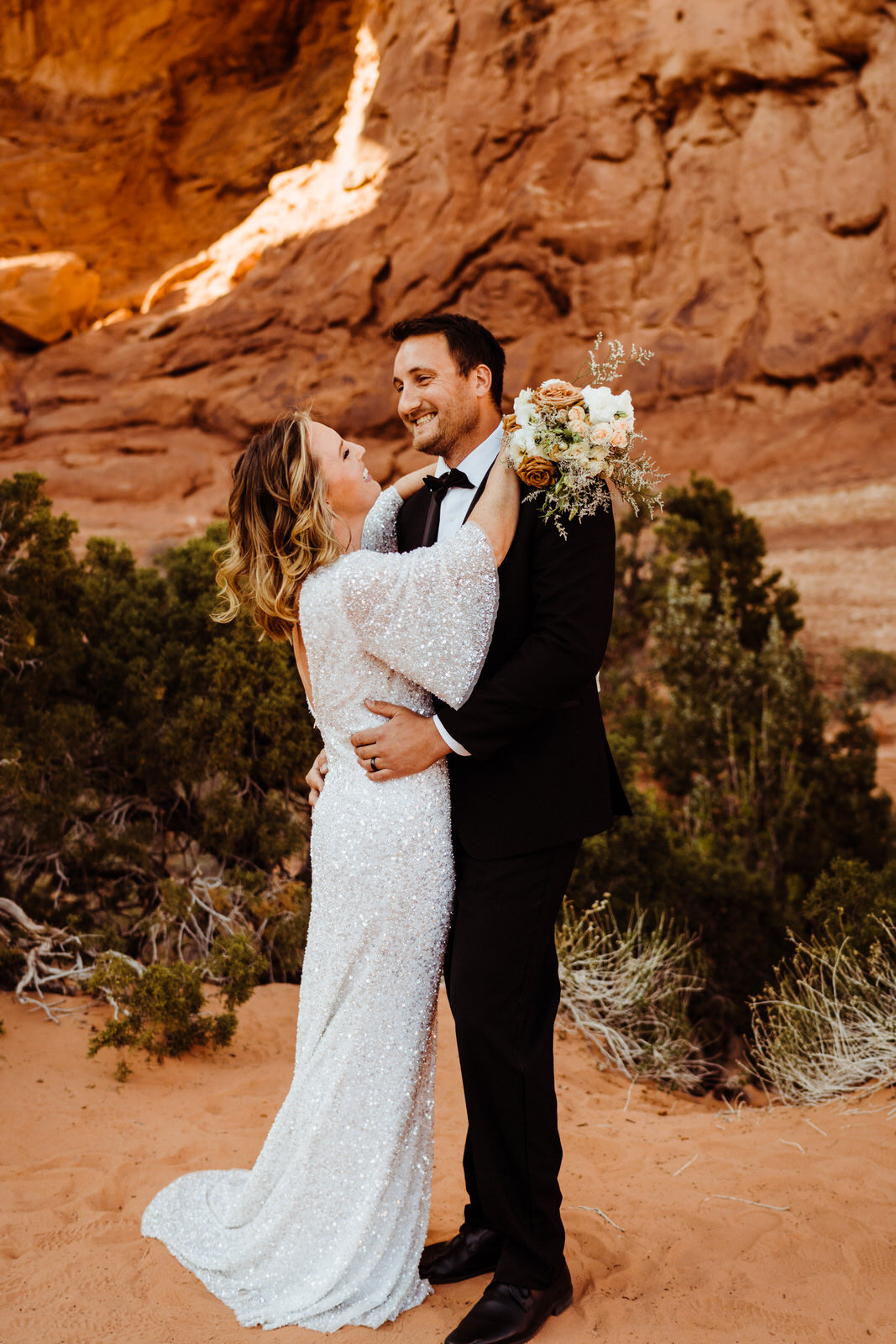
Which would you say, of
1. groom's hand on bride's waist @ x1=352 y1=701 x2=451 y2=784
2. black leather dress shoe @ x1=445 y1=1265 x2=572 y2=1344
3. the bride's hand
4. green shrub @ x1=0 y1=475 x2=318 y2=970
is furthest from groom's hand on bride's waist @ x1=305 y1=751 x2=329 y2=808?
green shrub @ x1=0 y1=475 x2=318 y2=970

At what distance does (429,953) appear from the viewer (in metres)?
2.67

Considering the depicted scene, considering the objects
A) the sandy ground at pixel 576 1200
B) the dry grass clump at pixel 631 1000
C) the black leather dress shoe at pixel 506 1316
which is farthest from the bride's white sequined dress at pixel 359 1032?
the dry grass clump at pixel 631 1000

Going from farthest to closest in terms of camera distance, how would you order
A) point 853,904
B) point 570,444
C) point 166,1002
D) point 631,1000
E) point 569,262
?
point 569,262, point 853,904, point 631,1000, point 166,1002, point 570,444

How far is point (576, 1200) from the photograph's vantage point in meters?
3.38

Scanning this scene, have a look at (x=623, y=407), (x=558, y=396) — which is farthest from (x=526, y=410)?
(x=623, y=407)

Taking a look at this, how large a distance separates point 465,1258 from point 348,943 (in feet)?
3.07

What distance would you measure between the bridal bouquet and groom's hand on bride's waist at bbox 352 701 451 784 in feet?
1.92

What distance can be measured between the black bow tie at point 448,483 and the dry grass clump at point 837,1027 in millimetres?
2885

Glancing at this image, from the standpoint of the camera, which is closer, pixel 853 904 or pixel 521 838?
pixel 521 838

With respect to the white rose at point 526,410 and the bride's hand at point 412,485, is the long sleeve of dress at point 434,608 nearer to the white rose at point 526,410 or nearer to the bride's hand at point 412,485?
the white rose at point 526,410

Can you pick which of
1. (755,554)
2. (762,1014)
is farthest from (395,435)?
(762,1014)

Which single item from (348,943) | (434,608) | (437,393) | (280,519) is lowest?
(348,943)

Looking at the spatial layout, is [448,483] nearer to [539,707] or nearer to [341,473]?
[341,473]

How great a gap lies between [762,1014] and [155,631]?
4.03 meters
